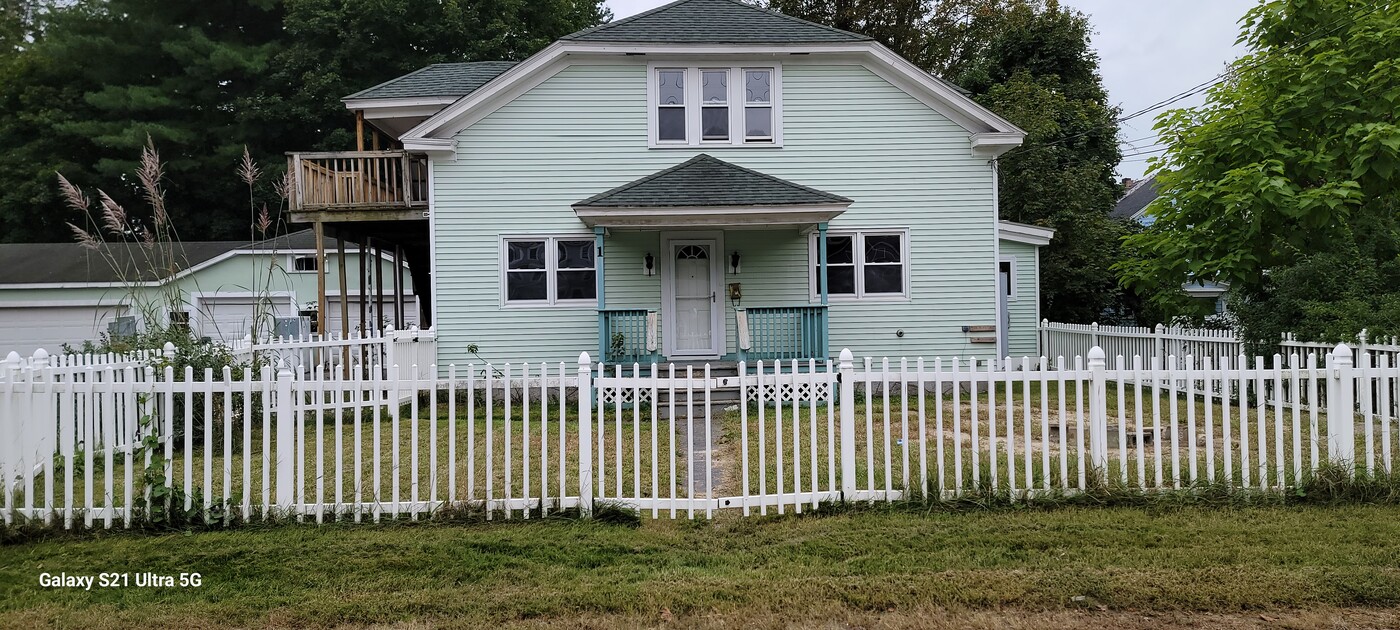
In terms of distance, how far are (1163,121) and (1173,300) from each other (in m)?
2.93

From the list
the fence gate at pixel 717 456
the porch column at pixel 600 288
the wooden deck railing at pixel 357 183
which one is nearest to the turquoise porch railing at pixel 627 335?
the porch column at pixel 600 288

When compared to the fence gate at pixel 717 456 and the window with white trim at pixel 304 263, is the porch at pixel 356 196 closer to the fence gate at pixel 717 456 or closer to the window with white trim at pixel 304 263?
the fence gate at pixel 717 456

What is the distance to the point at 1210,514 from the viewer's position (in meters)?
5.94

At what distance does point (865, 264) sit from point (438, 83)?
8576 millimetres

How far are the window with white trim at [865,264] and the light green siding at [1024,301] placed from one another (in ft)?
11.2

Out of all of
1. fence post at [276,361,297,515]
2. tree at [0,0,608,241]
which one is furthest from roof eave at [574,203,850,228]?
tree at [0,0,608,241]

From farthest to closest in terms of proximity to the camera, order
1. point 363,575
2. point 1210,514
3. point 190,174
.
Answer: point 190,174
point 1210,514
point 363,575

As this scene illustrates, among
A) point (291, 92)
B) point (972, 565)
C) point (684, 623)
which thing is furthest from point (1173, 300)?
point (291, 92)

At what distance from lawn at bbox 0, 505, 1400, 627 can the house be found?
9.20 meters

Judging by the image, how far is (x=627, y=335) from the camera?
1395 cm

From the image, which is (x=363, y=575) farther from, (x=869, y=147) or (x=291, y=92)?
(x=291, y=92)

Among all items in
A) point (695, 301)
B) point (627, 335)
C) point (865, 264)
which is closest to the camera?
point (627, 335)

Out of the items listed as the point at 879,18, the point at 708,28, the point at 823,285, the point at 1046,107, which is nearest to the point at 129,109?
the point at 879,18

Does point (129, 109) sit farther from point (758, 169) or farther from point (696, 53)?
point (758, 169)
